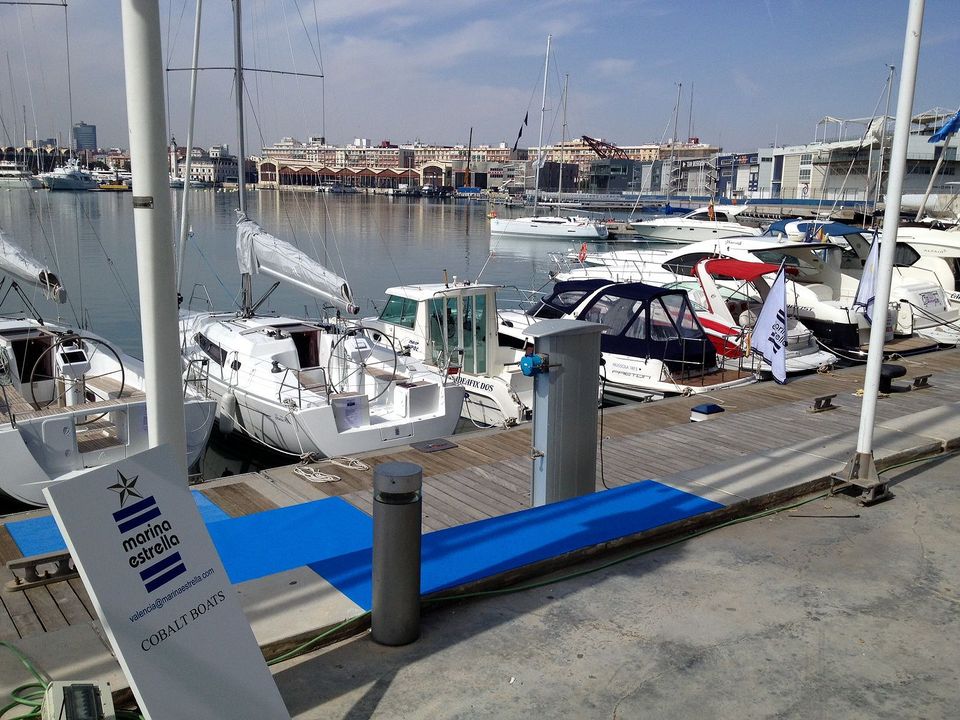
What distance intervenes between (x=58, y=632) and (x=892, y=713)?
13.0 feet

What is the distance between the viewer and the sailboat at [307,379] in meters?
11.0

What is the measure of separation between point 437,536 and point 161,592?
2.53 meters

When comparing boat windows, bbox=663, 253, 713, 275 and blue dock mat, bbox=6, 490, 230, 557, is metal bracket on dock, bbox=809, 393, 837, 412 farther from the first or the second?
boat windows, bbox=663, 253, 713, 275

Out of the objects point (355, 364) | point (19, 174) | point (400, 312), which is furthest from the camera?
point (19, 174)

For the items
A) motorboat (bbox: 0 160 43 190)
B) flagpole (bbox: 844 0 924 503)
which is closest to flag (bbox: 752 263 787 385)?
flagpole (bbox: 844 0 924 503)

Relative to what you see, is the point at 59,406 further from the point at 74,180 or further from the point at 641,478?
the point at 74,180

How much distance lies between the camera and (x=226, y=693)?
3.34 meters

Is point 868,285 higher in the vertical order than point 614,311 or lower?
higher

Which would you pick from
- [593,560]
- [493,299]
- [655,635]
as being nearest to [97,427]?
[493,299]

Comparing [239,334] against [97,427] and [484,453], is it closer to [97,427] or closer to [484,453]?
[97,427]

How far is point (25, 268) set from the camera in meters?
12.7

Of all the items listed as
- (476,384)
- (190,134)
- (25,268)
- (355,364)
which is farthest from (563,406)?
(190,134)

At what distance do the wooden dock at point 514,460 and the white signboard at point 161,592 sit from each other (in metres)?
1.65

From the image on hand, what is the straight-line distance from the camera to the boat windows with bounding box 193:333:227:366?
1291 centimetres
